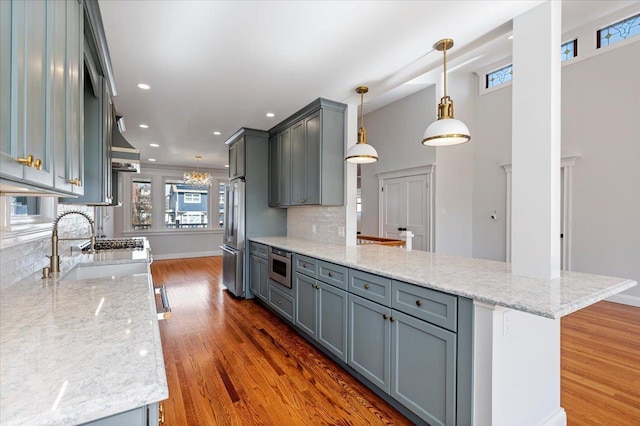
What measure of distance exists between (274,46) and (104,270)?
7.29ft

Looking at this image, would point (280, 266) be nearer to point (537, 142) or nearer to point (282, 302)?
point (282, 302)

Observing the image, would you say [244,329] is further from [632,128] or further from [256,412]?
[632,128]

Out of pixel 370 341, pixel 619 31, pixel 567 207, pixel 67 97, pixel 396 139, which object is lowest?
pixel 370 341

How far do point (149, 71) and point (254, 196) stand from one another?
2249 millimetres

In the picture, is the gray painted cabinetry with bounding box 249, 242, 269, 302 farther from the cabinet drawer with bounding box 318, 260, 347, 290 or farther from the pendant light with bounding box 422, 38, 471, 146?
the pendant light with bounding box 422, 38, 471, 146

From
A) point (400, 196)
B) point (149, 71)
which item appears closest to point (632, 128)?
point (400, 196)

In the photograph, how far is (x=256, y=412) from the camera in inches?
80.4

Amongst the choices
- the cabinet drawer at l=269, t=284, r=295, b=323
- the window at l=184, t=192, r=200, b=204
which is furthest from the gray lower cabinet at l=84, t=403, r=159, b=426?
the window at l=184, t=192, r=200, b=204

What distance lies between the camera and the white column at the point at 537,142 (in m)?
1.81

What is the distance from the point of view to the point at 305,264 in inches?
122

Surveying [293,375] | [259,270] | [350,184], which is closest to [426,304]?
[293,375]

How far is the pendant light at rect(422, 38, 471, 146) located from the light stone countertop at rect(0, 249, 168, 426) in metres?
2.04

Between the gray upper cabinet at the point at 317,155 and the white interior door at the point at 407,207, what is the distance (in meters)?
3.05

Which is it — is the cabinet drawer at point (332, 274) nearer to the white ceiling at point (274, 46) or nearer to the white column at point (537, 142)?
the white column at point (537, 142)
